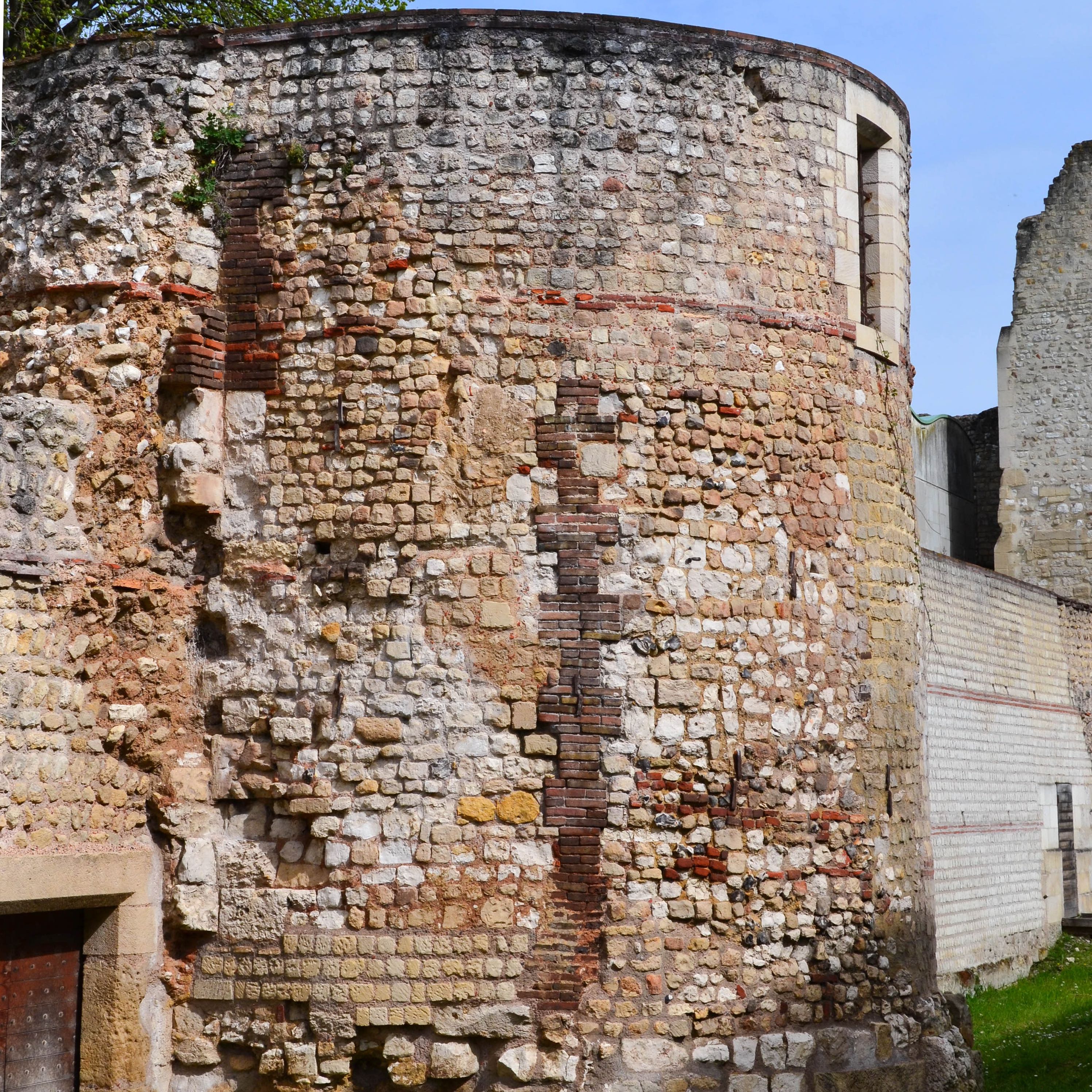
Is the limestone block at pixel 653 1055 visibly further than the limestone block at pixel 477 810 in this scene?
No

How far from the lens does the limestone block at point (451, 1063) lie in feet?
22.1

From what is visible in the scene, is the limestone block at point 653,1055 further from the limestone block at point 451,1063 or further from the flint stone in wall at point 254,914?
the flint stone in wall at point 254,914

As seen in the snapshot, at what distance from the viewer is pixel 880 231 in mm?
8523

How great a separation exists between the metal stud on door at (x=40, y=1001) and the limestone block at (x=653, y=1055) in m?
2.56

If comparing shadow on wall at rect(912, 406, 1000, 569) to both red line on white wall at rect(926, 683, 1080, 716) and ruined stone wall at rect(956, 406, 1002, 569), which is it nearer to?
ruined stone wall at rect(956, 406, 1002, 569)

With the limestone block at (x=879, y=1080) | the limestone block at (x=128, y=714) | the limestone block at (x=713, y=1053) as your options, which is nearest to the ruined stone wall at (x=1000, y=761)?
the limestone block at (x=879, y=1080)

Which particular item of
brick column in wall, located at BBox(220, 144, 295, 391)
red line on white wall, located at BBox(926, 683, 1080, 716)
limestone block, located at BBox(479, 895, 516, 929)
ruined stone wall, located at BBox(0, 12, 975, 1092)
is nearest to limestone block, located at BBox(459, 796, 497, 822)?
ruined stone wall, located at BBox(0, 12, 975, 1092)

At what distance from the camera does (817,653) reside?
25.2 feet

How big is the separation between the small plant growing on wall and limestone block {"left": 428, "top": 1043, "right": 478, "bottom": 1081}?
423 cm

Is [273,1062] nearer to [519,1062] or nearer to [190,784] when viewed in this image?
[519,1062]

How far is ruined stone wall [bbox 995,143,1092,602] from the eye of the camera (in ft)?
66.4

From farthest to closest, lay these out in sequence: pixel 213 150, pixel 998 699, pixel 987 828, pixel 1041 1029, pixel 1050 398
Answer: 1. pixel 1050 398
2. pixel 998 699
3. pixel 987 828
4. pixel 1041 1029
5. pixel 213 150

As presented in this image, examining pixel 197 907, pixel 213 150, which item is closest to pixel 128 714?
pixel 197 907

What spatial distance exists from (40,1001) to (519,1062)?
2.20 meters
